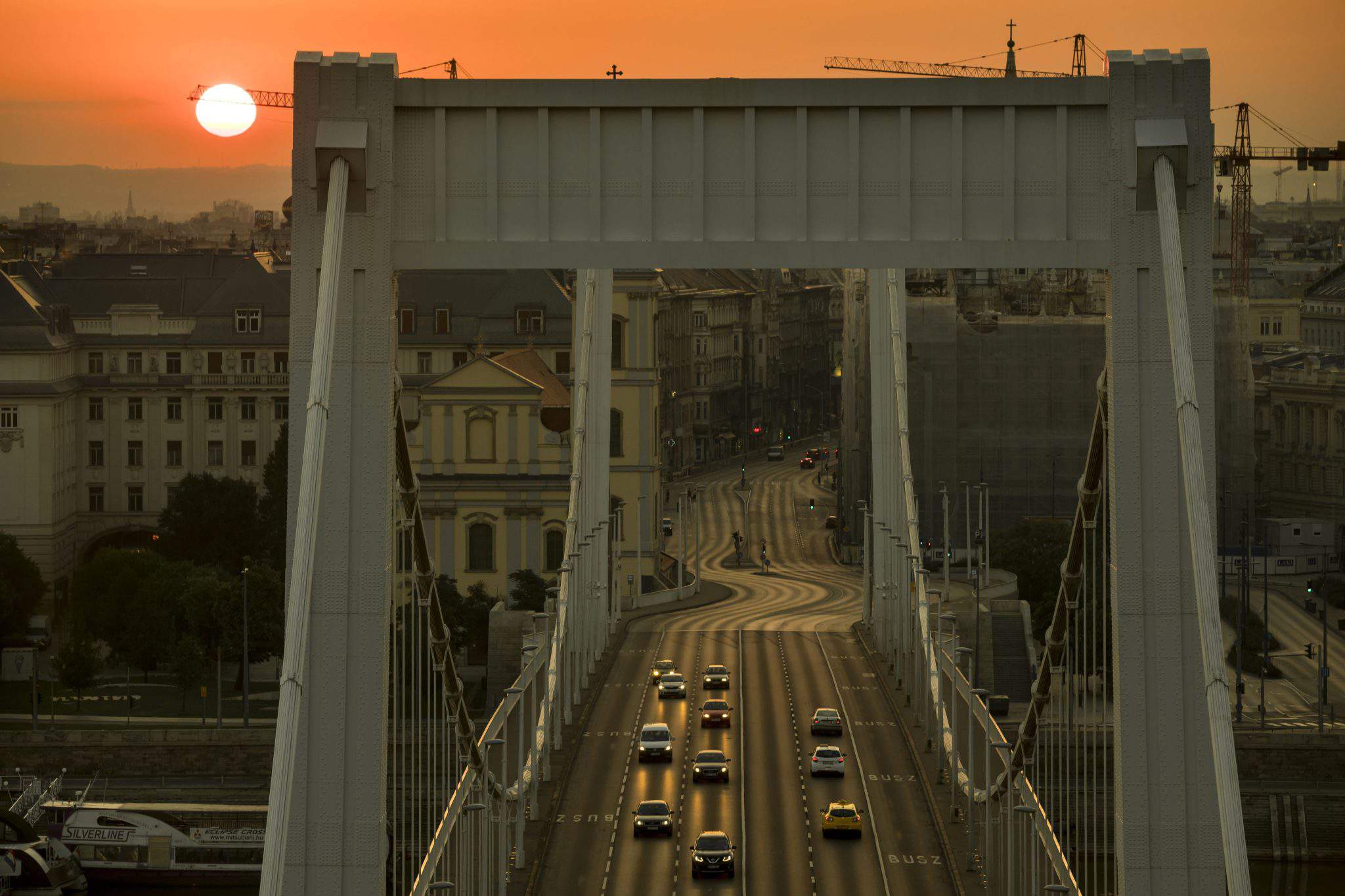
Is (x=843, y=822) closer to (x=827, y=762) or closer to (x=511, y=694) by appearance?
(x=827, y=762)

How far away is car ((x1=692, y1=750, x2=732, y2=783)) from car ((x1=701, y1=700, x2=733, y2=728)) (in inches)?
216

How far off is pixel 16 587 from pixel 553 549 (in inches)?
727

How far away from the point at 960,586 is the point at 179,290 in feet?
169

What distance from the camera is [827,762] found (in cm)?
4838

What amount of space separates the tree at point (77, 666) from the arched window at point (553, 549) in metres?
17.5

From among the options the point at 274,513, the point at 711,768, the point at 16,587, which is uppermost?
the point at 274,513

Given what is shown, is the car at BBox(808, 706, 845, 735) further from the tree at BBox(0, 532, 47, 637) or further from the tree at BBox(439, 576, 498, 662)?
the tree at BBox(0, 532, 47, 637)

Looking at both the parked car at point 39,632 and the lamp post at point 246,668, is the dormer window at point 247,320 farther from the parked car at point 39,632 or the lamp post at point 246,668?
the lamp post at point 246,668

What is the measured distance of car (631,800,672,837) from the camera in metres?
43.5

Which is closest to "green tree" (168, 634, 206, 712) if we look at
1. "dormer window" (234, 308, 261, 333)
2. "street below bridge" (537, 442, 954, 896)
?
"street below bridge" (537, 442, 954, 896)

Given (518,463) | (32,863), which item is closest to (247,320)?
(518,463)

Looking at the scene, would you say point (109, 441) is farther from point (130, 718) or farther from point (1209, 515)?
point (1209, 515)

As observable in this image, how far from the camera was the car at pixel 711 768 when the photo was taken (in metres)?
49.6

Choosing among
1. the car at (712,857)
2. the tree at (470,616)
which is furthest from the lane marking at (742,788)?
the tree at (470,616)
